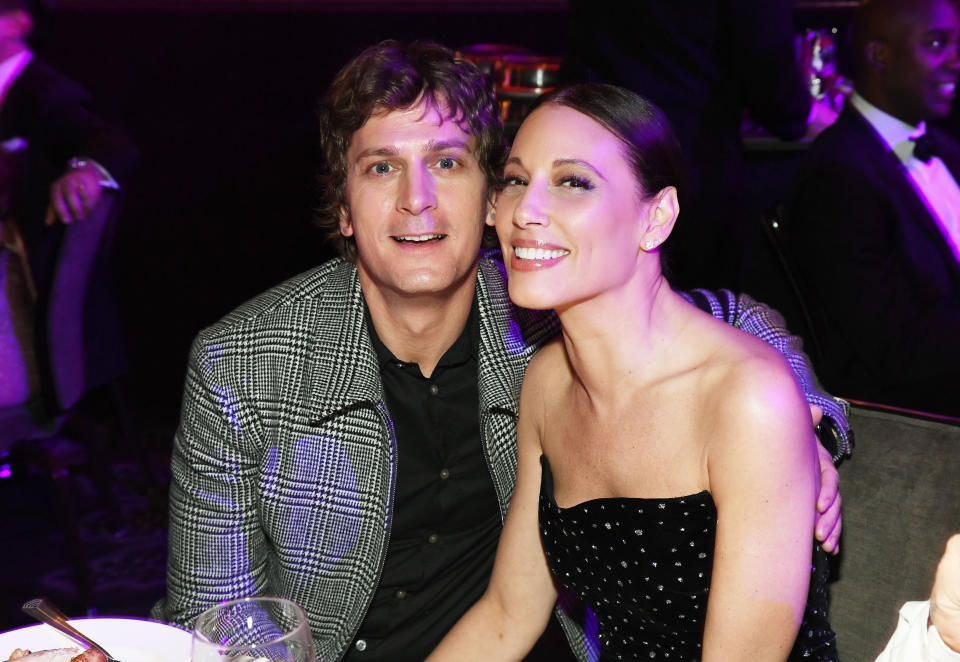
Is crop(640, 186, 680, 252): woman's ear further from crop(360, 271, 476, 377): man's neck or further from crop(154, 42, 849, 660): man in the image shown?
crop(360, 271, 476, 377): man's neck

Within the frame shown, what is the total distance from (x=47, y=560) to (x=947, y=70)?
3498mm

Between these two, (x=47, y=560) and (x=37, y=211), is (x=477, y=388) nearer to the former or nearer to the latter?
(x=37, y=211)

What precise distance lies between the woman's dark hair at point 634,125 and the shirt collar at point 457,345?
583 mm

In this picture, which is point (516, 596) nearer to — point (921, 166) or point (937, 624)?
point (937, 624)

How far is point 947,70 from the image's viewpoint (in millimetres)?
3492

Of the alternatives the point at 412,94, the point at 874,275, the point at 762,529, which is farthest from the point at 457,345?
the point at 874,275

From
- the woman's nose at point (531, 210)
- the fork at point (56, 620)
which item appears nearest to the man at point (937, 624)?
the woman's nose at point (531, 210)

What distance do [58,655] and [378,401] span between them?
0.79 m

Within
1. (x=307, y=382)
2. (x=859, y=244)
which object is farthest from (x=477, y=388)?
(x=859, y=244)

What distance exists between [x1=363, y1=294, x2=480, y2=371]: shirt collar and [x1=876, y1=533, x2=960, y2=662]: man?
1169 mm

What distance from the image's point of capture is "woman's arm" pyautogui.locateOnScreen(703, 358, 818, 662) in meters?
1.43

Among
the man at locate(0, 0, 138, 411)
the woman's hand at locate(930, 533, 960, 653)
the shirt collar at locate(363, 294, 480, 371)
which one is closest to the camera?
the woman's hand at locate(930, 533, 960, 653)

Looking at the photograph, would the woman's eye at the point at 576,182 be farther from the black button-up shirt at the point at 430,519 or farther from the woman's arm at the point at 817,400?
the black button-up shirt at the point at 430,519

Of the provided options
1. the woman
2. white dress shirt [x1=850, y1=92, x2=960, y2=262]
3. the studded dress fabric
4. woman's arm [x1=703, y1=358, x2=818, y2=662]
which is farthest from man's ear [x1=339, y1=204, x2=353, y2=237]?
white dress shirt [x1=850, y1=92, x2=960, y2=262]
